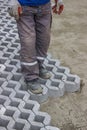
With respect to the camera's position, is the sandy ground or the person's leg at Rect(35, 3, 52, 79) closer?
the sandy ground

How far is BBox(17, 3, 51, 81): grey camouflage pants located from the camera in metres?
3.02

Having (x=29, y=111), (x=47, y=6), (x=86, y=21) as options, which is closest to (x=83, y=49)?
(x=86, y=21)

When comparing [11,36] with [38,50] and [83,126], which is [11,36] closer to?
[38,50]

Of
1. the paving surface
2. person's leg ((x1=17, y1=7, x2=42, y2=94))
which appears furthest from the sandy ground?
person's leg ((x1=17, y1=7, x2=42, y2=94))

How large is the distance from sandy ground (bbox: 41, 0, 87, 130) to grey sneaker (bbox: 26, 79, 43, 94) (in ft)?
0.45

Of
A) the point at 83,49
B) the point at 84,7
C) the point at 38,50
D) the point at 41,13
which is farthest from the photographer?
the point at 84,7

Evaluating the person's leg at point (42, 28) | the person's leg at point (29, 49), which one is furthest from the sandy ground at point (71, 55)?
the person's leg at point (42, 28)

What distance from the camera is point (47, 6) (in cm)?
309

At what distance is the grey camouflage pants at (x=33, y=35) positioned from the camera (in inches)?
119

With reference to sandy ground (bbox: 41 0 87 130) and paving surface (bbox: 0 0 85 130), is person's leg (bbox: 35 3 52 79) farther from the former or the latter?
sandy ground (bbox: 41 0 87 130)

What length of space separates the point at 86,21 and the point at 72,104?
2028 millimetres

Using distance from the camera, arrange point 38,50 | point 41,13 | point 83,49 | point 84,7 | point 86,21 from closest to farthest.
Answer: point 41,13 < point 38,50 < point 83,49 < point 86,21 < point 84,7

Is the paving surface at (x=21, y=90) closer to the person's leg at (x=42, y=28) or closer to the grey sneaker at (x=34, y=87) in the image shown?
the grey sneaker at (x=34, y=87)

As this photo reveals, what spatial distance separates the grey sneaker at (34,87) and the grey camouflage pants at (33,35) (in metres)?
0.05
